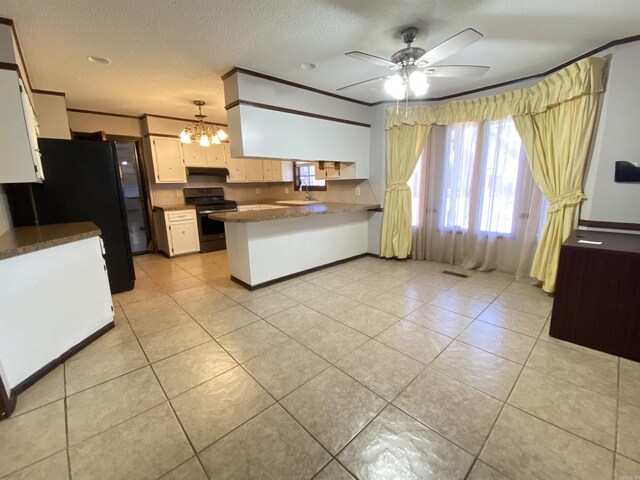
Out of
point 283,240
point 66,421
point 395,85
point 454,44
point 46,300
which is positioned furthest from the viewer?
point 283,240

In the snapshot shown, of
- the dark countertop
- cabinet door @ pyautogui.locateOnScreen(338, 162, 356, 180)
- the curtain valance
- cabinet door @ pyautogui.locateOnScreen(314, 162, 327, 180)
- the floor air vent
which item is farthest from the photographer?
cabinet door @ pyautogui.locateOnScreen(314, 162, 327, 180)

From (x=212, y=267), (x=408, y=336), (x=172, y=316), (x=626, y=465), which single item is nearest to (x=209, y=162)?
(x=212, y=267)

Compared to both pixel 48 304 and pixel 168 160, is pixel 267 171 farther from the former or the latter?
pixel 48 304

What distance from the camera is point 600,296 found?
6.78 ft

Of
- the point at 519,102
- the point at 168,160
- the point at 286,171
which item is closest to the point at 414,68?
the point at 519,102

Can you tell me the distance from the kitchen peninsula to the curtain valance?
1.44m

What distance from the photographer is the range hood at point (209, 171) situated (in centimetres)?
521

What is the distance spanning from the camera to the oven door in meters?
5.12

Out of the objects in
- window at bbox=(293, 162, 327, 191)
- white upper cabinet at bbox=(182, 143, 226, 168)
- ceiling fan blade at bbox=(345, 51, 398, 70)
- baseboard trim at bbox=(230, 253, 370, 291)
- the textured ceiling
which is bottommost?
baseboard trim at bbox=(230, 253, 370, 291)

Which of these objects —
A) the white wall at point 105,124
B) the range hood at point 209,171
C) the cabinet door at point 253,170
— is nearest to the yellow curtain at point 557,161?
the cabinet door at point 253,170

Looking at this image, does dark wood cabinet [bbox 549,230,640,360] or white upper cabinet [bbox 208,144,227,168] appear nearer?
dark wood cabinet [bbox 549,230,640,360]

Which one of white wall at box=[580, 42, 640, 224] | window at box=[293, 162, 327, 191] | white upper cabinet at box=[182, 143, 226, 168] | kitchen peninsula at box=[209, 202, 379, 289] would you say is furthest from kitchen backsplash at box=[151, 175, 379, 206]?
white wall at box=[580, 42, 640, 224]

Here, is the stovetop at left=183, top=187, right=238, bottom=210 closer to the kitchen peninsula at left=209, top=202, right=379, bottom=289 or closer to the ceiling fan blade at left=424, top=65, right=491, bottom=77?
the kitchen peninsula at left=209, top=202, right=379, bottom=289

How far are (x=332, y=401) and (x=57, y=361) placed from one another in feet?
6.72
